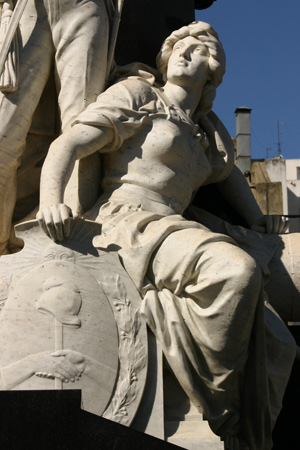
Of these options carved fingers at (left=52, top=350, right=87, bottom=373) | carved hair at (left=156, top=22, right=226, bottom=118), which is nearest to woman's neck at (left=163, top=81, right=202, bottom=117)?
→ carved hair at (left=156, top=22, right=226, bottom=118)

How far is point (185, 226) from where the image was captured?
724 cm

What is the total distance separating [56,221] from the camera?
6.78 meters

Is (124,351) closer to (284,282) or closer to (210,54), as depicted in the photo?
(284,282)

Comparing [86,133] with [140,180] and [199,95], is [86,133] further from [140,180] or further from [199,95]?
[199,95]

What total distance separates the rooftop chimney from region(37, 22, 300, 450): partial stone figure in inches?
426

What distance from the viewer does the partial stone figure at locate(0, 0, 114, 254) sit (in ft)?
26.3

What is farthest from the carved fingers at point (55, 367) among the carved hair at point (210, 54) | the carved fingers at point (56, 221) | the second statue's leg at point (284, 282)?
the carved hair at point (210, 54)

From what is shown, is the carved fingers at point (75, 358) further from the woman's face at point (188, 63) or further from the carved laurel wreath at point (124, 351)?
the woman's face at point (188, 63)

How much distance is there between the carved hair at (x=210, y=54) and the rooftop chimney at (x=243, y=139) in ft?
35.2

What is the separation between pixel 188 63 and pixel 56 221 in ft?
7.27

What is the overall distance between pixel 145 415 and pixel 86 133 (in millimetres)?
2080

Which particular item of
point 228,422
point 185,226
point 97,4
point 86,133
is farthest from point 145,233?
point 97,4

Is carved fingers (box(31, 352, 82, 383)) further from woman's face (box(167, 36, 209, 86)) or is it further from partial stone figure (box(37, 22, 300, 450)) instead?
woman's face (box(167, 36, 209, 86))

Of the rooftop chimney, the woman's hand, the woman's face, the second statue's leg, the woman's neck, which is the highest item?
the woman's face
